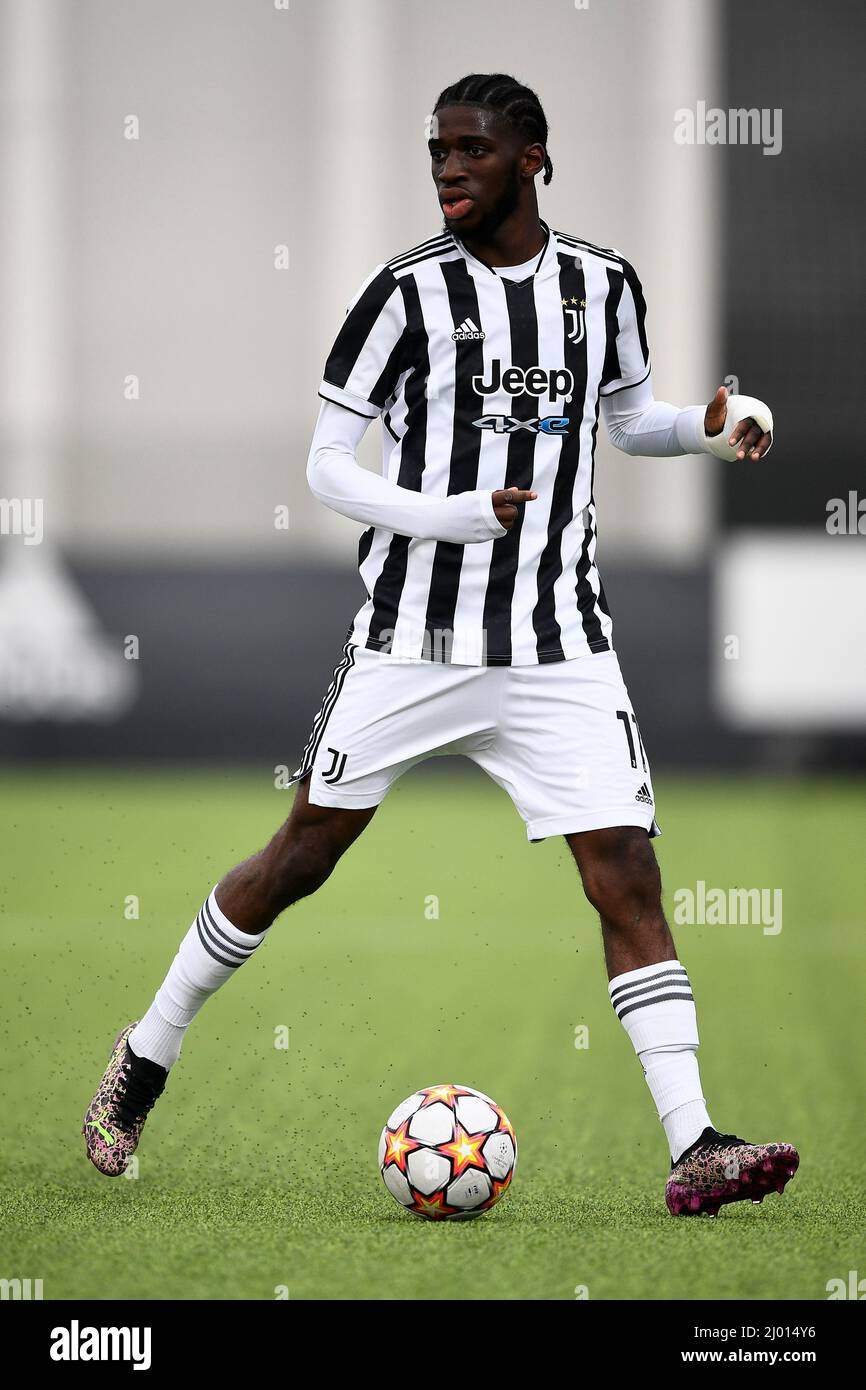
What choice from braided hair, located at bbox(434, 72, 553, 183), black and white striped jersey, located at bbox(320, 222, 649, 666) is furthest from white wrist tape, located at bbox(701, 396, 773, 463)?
braided hair, located at bbox(434, 72, 553, 183)

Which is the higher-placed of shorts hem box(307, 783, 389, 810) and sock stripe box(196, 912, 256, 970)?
shorts hem box(307, 783, 389, 810)

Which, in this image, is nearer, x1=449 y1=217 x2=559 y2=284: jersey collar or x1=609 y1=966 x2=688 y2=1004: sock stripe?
x1=609 y1=966 x2=688 y2=1004: sock stripe

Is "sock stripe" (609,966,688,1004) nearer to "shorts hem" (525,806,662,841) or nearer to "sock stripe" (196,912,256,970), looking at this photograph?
"shorts hem" (525,806,662,841)

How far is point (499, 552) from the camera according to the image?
3674mm

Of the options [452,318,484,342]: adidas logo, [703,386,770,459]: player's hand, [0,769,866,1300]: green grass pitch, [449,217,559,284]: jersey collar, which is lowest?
[0,769,866,1300]: green grass pitch

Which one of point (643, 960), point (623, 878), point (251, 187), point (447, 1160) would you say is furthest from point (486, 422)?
point (251, 187)

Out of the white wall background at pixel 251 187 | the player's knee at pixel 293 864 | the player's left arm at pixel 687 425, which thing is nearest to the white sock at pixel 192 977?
the player's knee at pixel 293 864

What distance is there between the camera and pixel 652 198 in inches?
606

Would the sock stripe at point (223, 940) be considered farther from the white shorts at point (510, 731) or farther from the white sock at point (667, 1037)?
the white sock at point (667, 1037)

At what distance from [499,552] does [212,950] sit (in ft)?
3.22

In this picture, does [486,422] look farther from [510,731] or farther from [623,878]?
[623,878]

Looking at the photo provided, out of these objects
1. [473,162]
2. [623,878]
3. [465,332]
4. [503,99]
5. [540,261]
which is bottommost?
[623,878]

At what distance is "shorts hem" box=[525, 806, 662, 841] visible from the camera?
3.58 meters

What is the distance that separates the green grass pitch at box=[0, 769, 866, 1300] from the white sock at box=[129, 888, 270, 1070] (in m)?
0.28
